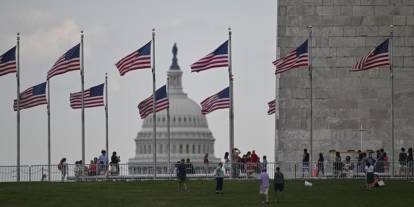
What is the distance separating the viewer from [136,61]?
287 feet

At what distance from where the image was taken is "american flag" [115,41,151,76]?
87.0m

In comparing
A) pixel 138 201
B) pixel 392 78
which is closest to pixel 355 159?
pixel 392 78

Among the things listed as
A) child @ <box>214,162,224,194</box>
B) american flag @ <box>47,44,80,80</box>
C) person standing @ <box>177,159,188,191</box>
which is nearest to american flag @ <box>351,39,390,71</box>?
person standing @ <box>177,159,188,191</box>

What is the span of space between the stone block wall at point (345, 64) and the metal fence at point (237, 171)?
3958 millimetres

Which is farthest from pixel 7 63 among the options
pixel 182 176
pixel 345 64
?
pixel 345 64

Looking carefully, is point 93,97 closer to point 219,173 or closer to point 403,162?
point 403,162

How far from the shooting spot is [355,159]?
89125 millimetres

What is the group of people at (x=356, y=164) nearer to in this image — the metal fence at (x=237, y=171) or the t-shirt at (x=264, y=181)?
the metal fence at (x=237, y=171)

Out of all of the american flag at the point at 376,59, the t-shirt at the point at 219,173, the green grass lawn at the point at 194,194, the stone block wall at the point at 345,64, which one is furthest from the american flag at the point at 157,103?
the t-shirt at the point at 219,173

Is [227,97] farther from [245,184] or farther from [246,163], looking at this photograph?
[245,184]

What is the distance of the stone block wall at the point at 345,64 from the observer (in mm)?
92875

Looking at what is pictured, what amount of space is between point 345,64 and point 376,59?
8968 millimetres

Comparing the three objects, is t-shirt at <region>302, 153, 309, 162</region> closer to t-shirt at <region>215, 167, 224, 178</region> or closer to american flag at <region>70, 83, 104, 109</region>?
american flag at <region>70, 83, 104, 109</region>

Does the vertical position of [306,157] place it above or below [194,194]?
above
